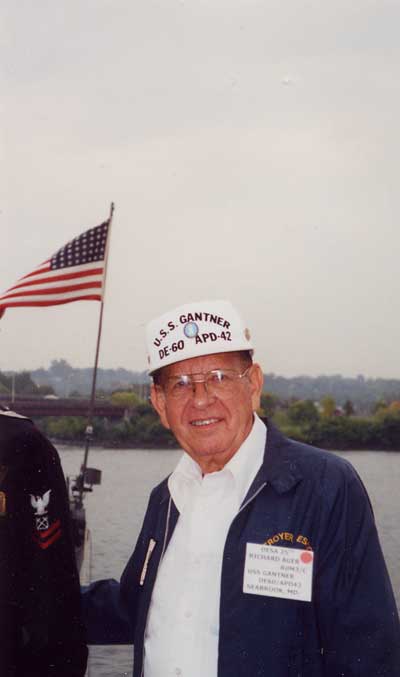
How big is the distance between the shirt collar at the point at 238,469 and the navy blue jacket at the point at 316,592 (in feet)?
0.39

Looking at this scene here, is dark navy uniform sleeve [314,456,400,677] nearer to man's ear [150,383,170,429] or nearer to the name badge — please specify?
the name badge

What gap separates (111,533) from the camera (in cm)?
5122

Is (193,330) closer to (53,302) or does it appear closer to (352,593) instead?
(352,593)

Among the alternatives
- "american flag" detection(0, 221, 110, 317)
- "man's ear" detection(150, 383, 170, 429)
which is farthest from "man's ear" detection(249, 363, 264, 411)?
"american flag" detection(0, 221, 110, 317)

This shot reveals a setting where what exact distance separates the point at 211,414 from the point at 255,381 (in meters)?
0.22

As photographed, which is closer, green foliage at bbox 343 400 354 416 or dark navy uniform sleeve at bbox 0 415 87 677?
dark navy uniform sleeve at bbox 0 415 87 677

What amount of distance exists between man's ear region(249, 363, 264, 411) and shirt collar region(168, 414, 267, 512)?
0.06 metres

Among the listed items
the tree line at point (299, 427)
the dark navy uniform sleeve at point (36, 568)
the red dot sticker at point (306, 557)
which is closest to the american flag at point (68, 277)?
the dark navy uniform sleeve at point (36, 568)

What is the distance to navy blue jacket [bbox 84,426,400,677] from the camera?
254 cm

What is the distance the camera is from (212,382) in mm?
2963

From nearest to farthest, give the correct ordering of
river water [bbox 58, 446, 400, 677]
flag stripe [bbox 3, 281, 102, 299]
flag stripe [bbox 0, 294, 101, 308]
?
flag stripe [bbox 0, 294, 101, 308] → flag stripe [bbox 3, 281, 102, 299] → river water [bbox 58, 446, 400, 677]

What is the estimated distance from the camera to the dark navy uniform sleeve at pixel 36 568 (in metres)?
2.69

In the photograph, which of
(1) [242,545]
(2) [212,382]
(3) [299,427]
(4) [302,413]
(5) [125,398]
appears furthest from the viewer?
(4) [302,413]

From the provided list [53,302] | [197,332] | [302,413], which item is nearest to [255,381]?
[197,332]
